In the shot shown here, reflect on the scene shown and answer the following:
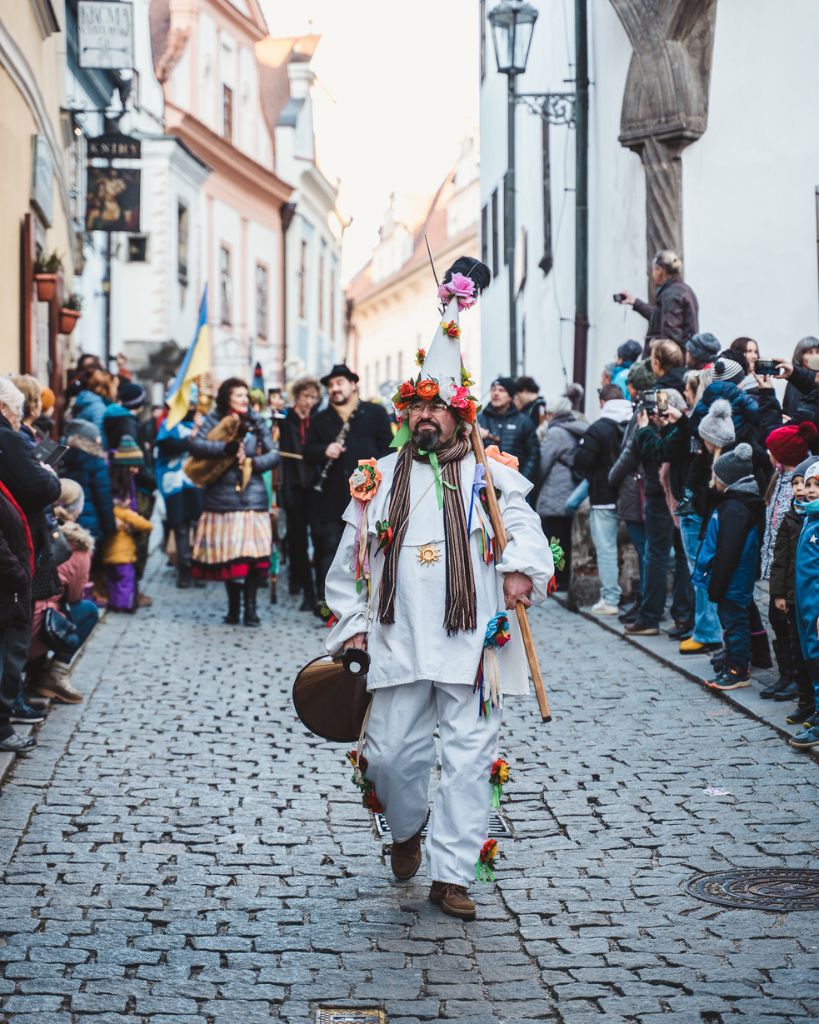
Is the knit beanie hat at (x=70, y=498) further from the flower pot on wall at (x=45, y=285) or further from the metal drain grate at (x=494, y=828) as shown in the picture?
the flower pot on wall at (x=45, y=285)

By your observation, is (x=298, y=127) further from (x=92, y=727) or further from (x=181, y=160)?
(x=92, y=727)

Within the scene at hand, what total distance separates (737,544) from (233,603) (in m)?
5.25

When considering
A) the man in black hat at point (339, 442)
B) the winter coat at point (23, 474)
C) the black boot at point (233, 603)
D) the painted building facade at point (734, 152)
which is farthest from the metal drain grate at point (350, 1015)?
the painted building facade at point (734, 152)

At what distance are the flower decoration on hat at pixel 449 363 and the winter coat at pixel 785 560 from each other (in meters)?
2.70

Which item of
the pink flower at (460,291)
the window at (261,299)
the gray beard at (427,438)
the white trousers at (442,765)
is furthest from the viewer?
the window at (261,299)

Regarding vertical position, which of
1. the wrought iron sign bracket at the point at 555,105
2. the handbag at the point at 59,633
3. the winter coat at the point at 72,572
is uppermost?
the wrought iron sign bracket at the point at 555,105

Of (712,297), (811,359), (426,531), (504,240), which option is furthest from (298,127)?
(426,531)

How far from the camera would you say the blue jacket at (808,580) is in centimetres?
802

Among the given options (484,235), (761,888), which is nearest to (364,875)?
(761,888)

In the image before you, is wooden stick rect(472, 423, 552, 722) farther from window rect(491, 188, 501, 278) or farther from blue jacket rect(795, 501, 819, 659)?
window rect(491, 188, 501, 278)

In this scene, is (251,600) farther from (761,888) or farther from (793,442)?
(761,888)

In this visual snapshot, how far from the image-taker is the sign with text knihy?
19016 mm

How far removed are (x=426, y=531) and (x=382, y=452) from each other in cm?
790

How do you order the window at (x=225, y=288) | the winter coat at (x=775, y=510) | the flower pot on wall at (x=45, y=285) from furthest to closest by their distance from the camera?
1. the window at (x=225, y=288)
2. the flower pot on wall at (x=45, y=285)
3. the winter coat at (x=775, y=510)
